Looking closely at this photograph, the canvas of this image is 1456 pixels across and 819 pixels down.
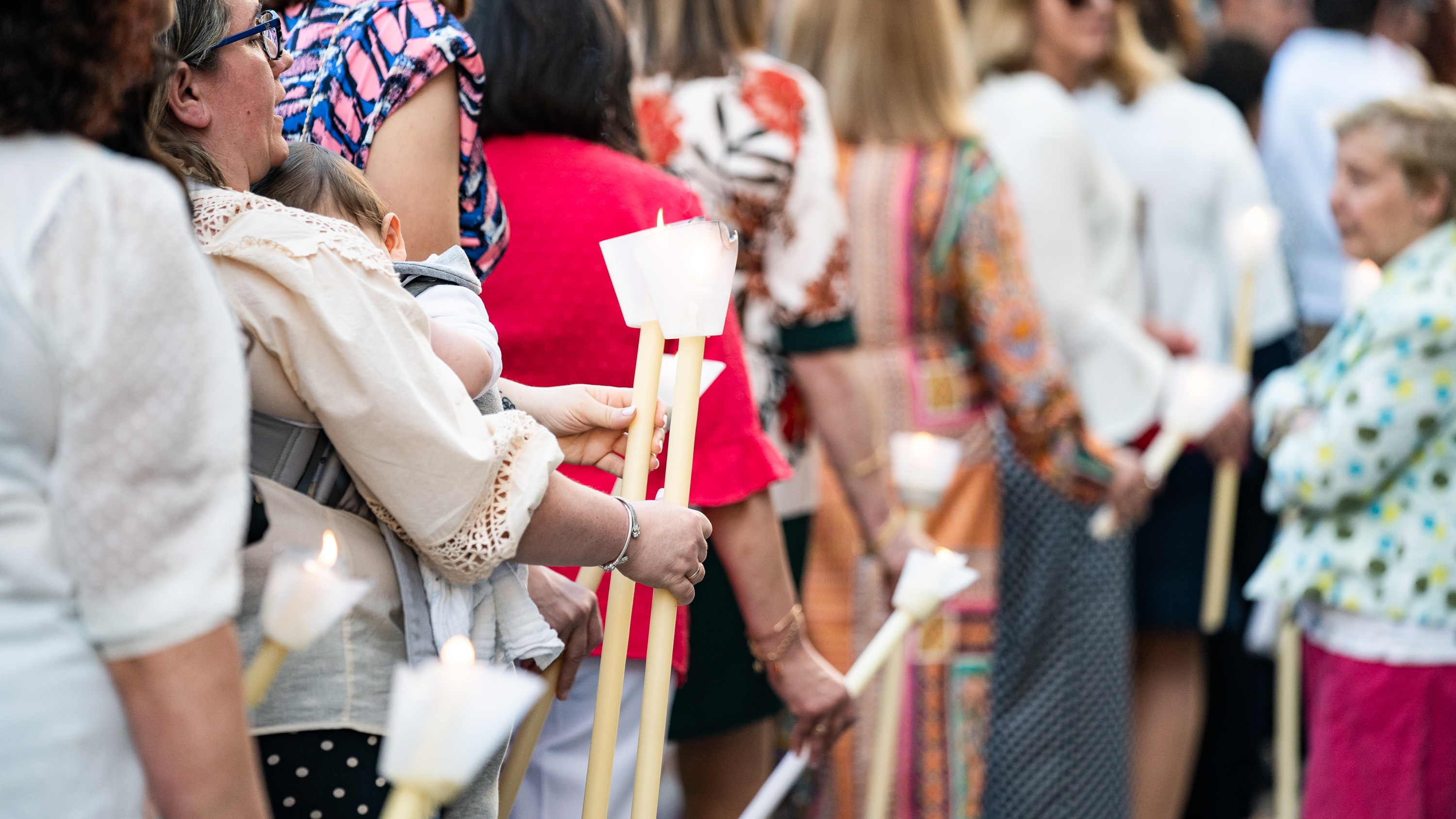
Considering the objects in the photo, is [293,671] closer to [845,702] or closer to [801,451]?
[845,702]

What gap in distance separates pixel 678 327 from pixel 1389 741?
179 centimetres

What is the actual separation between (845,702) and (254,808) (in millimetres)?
1085

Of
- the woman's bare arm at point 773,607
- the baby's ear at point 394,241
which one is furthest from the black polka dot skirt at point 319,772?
the woman's bare arm at point 773,607

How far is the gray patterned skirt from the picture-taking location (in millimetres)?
3088

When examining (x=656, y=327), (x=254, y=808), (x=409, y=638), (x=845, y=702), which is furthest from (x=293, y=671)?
(x=845, y=702)

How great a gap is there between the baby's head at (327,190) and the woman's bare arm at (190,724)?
49cm

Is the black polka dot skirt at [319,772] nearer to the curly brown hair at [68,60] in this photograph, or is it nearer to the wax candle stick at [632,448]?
the wax candle stick at [632,448]

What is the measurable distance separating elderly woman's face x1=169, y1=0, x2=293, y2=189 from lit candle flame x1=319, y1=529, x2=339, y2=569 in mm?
368

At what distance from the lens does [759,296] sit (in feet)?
8.01

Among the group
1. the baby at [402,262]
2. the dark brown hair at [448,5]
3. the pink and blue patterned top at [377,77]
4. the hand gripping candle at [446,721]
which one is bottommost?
the hand gripping candle at [446,721]

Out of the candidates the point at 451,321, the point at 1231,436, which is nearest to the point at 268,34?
the point at 451,321

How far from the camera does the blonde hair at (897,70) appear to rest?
2912 millimetres

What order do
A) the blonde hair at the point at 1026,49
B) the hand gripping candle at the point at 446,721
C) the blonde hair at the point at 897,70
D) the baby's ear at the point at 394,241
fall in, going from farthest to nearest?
the blonde hair at the point at 1026,49 → the blonde hair at the point at 897,70 → the baby's ear at the point at 394,241 → the hand gripping candle at the point at 446,721

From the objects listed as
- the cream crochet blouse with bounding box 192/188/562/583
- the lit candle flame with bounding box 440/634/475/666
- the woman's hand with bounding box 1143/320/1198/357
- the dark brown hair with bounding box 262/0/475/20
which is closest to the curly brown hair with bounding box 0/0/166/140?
the cream crochet blouse with bounding box 192/188/562/583
